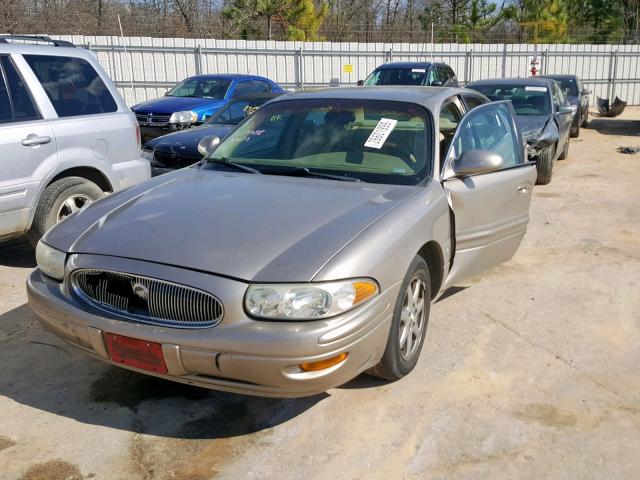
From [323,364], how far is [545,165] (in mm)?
7595

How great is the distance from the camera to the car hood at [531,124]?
9.21 metres

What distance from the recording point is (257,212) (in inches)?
132

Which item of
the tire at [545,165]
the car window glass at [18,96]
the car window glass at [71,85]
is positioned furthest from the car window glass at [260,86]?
the car window glass at [18,96]

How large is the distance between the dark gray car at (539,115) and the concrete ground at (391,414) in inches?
184

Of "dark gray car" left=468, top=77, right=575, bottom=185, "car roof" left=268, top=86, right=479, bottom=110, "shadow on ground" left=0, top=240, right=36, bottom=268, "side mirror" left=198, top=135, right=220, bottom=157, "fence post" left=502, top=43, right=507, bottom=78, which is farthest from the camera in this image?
"fence post" left=502, top=43, right=507, bottom=78

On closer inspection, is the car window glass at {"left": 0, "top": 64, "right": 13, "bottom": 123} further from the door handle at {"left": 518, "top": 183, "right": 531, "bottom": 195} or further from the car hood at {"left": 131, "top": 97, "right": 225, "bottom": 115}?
the car hood at {"left": 131, "top": 97, "right": 225, "bottom": 115}

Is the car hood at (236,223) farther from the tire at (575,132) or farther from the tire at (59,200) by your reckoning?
the tire at (575,132)

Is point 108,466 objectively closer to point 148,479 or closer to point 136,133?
point 148,479

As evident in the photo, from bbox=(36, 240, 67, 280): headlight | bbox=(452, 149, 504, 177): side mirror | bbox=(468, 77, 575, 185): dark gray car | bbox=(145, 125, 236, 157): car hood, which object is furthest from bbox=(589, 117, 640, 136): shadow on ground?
bbox=(36, 240, 67, 280): headlight

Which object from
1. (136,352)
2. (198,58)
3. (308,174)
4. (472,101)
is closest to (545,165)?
(472,101)

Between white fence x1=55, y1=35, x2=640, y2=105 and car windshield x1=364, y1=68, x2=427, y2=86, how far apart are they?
5.71 meters

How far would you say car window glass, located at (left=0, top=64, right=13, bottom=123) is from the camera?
5233mm

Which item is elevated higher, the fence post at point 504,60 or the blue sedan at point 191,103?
the fence post at point 504,60

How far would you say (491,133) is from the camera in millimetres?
4977
